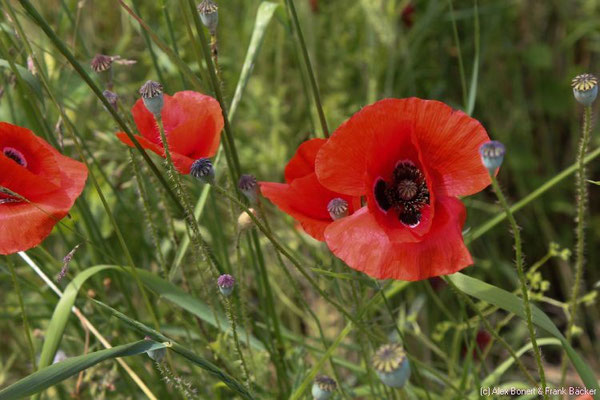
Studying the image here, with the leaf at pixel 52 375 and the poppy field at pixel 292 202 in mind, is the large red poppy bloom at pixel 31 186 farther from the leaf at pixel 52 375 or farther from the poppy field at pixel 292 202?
the leaf at pixel 52 375

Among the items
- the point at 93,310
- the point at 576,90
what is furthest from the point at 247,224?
the point at 93,310

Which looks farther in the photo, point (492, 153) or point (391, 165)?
point (391, 165)

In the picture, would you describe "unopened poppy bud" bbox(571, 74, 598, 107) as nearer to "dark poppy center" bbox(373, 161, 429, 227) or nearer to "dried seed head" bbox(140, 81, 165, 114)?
"dark poppy center" bbox(373, 161, 429, 227)

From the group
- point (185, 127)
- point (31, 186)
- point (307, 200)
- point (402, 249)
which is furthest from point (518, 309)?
point (31, 186)

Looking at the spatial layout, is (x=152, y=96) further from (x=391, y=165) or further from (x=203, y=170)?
(x=391, y=165)

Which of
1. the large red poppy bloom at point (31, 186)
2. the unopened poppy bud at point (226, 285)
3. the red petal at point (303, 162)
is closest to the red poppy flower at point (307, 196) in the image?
the red petal at point (303, 162)

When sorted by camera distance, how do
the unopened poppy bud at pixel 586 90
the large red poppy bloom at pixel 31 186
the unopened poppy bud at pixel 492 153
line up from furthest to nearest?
1. the large red poppy bloom at pixel 31 186
2. the unopened poppy bud at pixel 586 90
3. the unopened poppy bud at pixel 492 153

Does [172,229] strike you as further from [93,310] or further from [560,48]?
[560,48]
